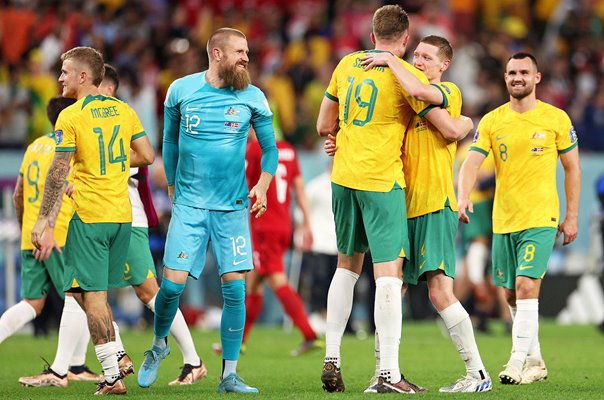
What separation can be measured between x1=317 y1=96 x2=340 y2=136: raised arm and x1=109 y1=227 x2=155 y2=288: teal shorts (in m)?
1.99

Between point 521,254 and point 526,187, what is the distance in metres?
0.52

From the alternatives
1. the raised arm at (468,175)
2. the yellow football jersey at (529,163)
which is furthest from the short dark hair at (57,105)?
the yellow football jersey at (529,163)

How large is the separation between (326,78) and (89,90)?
1130 centimetres

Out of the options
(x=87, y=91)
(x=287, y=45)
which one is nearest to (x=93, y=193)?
(x=87, y=91)

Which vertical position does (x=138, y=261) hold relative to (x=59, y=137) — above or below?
below

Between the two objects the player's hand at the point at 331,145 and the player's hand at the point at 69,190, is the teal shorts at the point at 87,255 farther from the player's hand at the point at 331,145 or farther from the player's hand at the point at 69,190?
the player's hand at the point at 331,145

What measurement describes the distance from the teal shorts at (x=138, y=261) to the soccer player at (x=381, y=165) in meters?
1.96

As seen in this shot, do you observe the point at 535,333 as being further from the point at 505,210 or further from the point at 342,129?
the point at 342,129

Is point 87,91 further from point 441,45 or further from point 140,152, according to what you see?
point 441,45

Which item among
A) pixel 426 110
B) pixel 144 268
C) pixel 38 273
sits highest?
pixel 426 110

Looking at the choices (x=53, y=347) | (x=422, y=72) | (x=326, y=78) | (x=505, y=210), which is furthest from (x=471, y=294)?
(x=422, y=72)

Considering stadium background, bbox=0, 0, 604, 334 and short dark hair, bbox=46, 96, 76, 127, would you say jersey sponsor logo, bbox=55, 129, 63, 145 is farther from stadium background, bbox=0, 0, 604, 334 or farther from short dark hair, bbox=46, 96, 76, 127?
stadium background, bbox=0, 0, 604, 334

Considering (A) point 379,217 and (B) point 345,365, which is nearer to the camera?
(A) point 379,217

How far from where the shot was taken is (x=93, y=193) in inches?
338
